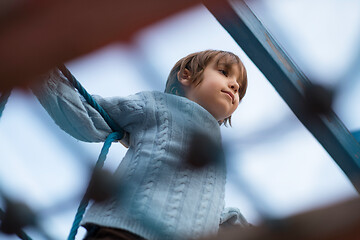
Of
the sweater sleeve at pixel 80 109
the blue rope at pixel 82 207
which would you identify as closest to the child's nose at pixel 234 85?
the sweater sleeve at pixel 80 109

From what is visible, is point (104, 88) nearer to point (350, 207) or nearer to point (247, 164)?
point (247, 164)

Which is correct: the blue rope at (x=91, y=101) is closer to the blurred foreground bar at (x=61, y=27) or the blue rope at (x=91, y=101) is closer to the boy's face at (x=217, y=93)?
the boy's face at (x=217, y=93)

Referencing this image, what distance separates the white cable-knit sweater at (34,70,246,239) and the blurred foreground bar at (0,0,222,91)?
2.28 feet

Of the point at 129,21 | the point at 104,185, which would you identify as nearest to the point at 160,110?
the point at 104,185

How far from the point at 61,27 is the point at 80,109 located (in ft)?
2.91

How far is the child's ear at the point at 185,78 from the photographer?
173 cm

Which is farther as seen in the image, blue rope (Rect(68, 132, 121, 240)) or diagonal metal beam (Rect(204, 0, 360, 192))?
diagonal metal beam (Rect(204, 0, 360, 192))

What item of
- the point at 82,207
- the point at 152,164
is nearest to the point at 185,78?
the point at 152,164

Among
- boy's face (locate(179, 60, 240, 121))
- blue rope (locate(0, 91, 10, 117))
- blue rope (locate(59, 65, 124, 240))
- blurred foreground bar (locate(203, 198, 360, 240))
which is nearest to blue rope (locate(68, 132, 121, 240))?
blue rope (locate(59, 65, 124, 240))

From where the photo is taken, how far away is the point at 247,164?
3.25 ft

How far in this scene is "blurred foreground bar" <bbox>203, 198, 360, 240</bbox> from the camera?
0.48m

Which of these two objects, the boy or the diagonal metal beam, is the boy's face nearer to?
the boy

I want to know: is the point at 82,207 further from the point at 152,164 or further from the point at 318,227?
the point at 318,227

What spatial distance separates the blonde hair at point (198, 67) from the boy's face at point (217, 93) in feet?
0.06
